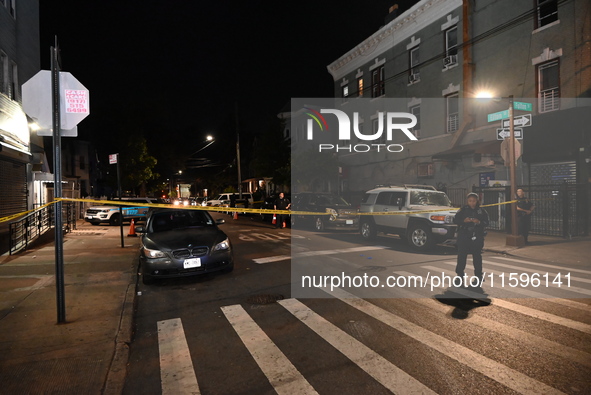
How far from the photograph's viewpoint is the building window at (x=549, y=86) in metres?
16.0

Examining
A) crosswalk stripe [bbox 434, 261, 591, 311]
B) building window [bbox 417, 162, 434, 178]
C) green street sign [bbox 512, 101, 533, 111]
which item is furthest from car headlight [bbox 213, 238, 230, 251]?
building window [bbox 417, 162, 434, 178]

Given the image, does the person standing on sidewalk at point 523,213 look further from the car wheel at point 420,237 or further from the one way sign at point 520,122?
the car wheel at point 420,237

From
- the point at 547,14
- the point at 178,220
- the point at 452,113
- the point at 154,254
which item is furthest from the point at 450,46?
the point at 154,254

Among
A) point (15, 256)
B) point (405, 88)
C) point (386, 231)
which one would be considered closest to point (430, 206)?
point (386, 231)

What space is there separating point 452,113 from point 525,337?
18395mm

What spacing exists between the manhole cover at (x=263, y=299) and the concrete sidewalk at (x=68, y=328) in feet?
6.36

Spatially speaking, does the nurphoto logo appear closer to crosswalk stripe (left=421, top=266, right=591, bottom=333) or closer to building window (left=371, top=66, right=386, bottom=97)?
building window (left=371, top=66, right=386, bottom=97)

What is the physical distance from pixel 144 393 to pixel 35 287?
17.6ft

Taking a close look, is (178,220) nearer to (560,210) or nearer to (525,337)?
(525,337)

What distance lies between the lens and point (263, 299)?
6820 millimetres

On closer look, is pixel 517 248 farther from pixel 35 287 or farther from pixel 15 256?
pixel 15 256

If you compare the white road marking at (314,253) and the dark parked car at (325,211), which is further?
the dark parked car at (325,211)

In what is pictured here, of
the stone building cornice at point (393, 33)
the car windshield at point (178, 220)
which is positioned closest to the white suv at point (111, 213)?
the car windshield at point (178, 220)

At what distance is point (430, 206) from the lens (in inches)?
485
